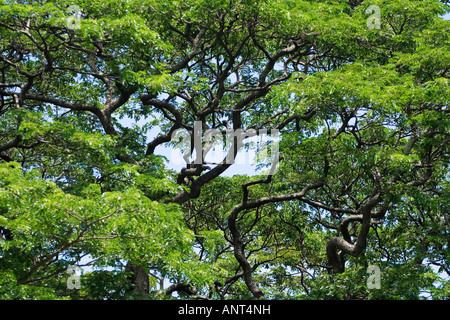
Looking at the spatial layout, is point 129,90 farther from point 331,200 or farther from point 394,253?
point 394,253

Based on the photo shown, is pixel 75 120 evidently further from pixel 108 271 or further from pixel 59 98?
pixel 108 271

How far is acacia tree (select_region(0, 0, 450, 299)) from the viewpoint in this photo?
1030 cm

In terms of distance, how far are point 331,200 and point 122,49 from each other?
21.0 ft

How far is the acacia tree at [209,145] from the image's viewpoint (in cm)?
1030

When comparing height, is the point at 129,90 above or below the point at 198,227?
above

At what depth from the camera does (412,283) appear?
11.5 m

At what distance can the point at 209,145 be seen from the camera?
15.4 m
